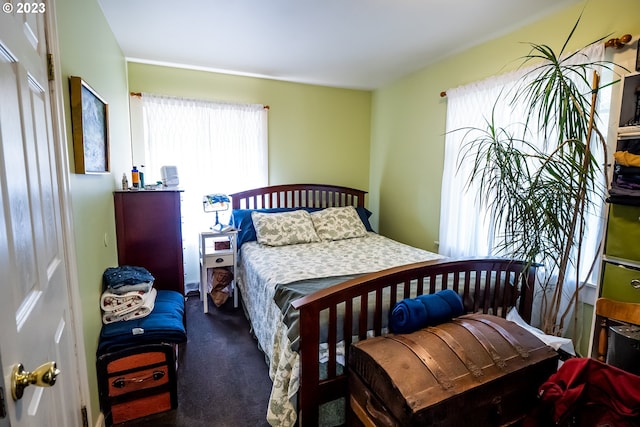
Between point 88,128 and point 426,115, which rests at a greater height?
point 426,115

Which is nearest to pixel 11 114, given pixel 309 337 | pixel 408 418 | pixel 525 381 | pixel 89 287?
pixel 89 287

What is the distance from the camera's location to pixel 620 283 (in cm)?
164

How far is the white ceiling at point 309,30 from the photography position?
210 cm

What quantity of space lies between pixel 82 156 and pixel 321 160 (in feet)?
9.32

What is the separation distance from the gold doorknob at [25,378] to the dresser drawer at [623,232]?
2387mm

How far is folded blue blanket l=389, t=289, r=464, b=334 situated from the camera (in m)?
1.47

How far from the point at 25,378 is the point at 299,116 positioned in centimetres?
361

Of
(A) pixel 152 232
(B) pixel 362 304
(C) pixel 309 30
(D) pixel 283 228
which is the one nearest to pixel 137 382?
(A) pixel 152 232

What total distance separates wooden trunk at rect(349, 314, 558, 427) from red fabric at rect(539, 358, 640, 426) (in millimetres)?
108

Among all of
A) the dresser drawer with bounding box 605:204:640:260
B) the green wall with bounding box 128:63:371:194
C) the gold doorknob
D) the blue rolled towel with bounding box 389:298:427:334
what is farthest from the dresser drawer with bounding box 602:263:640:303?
the green wall with bounding box 128:63:371:194

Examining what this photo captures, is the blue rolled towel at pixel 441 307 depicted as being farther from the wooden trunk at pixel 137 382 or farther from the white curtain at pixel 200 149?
the white curtain at pixel 200 149

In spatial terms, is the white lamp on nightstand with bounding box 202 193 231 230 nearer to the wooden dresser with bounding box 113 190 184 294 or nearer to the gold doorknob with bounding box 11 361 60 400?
the wooden dresser with bounding box 113 190 184 294

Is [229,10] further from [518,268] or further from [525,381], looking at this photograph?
[525,381]

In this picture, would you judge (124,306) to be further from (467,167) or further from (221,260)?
(467,167)
